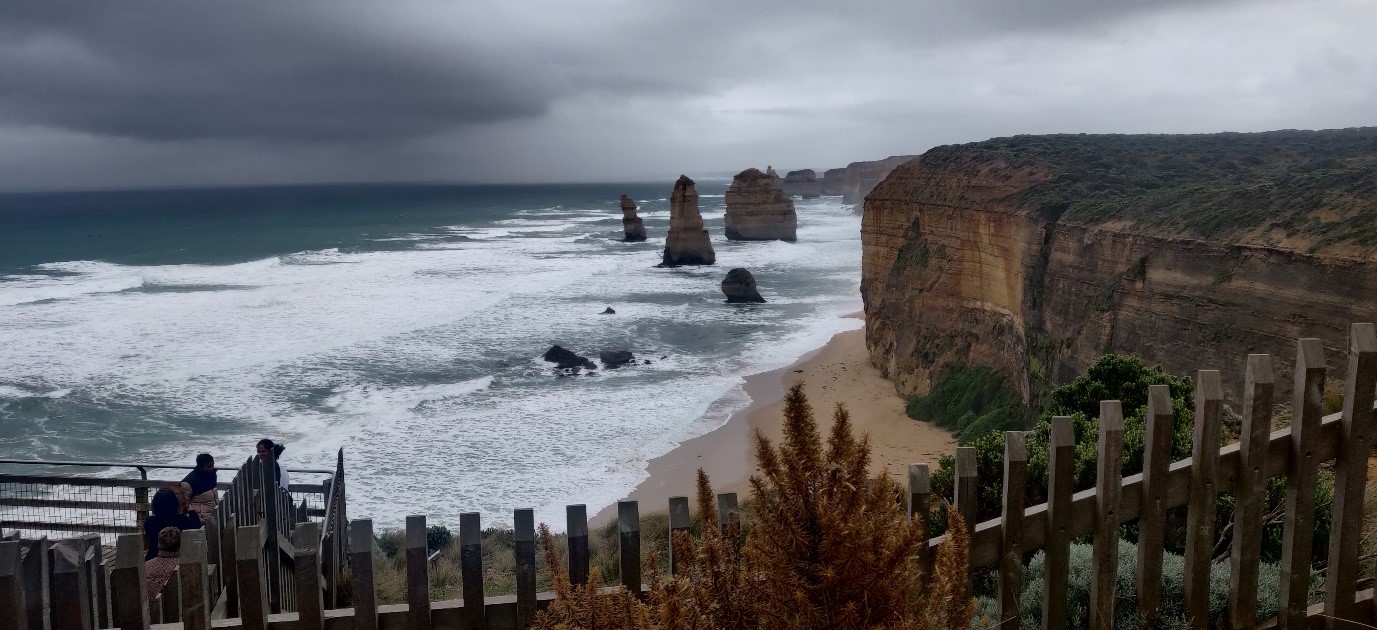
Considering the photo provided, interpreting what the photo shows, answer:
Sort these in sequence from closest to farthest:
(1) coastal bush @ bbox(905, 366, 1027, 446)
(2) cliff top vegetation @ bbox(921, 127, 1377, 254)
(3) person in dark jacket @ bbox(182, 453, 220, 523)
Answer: (3) person in dark jacket @ bbox(182, 453, 220, 523) → (2) cliff top vegetation @ bbox(921, 127, 1377, 254) → (1) coastal bush @ bbox(905, 366, 1027, 446)

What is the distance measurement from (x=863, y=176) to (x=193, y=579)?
14791cm

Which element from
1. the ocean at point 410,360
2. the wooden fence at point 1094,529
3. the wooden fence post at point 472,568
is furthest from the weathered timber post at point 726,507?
the ocean at point 410,360

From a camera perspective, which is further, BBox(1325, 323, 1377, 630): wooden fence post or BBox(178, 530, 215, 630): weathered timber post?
BBox(1325, 323, 1377, 630): wooden fence post

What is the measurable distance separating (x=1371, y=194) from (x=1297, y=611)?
13996 millimetres

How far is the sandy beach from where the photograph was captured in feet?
60.8

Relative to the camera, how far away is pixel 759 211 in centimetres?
8119

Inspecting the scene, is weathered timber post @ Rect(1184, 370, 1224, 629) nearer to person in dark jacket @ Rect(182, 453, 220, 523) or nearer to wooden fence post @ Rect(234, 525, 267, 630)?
wooden fence post @ Rect(234, 525, 267, 630)

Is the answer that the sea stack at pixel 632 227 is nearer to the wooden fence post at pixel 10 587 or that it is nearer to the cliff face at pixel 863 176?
the cliff face at pixel 863 176

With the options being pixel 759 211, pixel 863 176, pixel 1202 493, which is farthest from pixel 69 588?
pixel 863 176

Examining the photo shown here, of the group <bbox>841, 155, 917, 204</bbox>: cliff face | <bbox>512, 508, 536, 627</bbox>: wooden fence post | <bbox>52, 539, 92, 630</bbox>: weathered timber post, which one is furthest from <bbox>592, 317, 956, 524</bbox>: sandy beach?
<bbox>841, 155, 917, 204</bbox>: cliff face

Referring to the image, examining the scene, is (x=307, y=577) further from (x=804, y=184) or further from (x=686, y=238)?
(x=804, y=184)

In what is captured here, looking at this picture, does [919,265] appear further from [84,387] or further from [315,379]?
[84,387]

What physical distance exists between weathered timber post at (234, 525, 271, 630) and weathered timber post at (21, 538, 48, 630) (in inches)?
13.1

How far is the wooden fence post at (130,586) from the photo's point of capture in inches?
123
